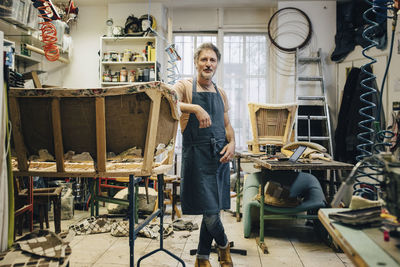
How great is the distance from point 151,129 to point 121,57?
13.9ft

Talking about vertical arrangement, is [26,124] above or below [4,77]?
below

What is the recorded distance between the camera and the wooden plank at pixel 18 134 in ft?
4.55

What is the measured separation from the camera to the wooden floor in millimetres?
2334

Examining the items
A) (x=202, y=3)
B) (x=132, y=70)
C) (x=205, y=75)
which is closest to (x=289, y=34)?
(x=202, y=3)

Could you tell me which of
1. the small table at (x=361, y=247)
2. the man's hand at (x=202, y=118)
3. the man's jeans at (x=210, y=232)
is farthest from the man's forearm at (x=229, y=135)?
the small table at (x=361, y=247)

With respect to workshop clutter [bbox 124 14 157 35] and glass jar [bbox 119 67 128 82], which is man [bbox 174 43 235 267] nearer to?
glass jar [bbox 119 67 128 82]

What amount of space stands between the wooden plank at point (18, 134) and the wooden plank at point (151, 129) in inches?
22.2

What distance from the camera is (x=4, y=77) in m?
1.29

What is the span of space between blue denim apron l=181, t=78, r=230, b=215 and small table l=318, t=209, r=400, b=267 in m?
1.22

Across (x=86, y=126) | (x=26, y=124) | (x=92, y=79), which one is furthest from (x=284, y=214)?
(x=92, y=79)

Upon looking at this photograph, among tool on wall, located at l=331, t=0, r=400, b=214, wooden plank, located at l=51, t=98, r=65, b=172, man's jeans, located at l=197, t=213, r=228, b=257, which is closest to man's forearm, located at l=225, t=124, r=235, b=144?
man's jeans, located at l=197, t=213, r=228, b=257

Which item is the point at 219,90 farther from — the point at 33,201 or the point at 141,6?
the point at 141,6

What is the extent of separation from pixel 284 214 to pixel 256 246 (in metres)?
0.37

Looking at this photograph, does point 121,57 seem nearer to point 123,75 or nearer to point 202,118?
point 123,75
